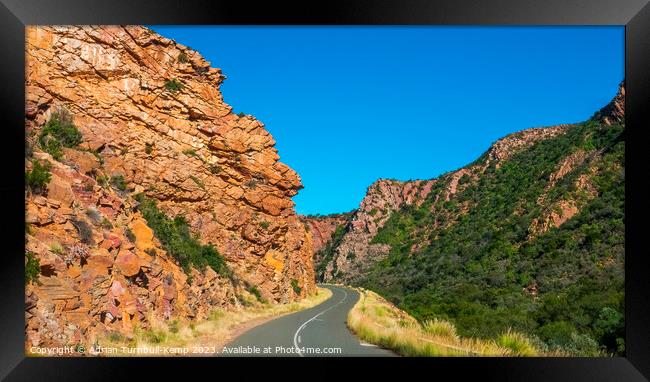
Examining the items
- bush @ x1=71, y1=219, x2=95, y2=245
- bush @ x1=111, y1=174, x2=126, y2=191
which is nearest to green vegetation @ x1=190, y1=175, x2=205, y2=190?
bush @ x1=111, y1=174, x2=126, y2=191

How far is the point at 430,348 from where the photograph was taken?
10898mm

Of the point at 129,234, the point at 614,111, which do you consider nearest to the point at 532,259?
the point at 614,111

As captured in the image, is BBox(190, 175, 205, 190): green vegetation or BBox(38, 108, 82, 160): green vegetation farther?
BBox(190, 175, 205, 190): green vegetation

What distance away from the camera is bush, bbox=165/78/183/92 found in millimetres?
30423

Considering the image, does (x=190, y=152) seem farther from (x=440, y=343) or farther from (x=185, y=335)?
(x=440, y=343)

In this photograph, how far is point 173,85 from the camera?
30.9 m

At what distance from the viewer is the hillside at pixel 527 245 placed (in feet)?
80.9

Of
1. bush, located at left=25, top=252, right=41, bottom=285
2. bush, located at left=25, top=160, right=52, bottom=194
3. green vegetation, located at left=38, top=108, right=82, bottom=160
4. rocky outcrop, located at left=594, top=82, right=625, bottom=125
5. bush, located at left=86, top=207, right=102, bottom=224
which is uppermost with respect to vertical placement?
rocky outcrop, located at left=594, top=82, right=625, bottom=125

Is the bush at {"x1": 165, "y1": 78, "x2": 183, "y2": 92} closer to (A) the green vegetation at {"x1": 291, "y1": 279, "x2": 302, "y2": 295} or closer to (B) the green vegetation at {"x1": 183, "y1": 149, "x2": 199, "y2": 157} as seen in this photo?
(B) the green vegetation at {"x1": 183, "y1": 149, "x2": 199, "y2": 157}

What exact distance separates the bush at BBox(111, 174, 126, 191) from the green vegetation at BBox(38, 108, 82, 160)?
199cm

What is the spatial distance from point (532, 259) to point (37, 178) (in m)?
33.9
